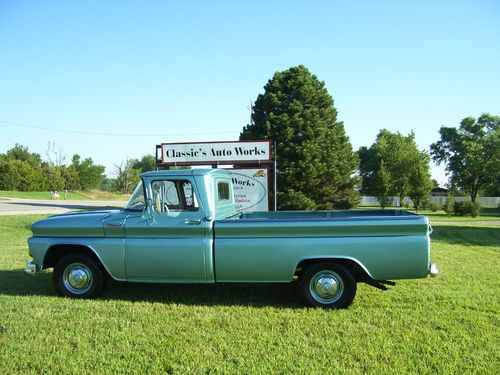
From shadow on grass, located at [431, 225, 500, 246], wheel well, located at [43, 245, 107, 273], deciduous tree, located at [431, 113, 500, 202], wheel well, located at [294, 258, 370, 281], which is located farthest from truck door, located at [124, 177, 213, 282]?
deciduous tree, located at [431, 113, 500, 202]

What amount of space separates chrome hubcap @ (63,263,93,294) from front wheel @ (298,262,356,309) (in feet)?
10.0

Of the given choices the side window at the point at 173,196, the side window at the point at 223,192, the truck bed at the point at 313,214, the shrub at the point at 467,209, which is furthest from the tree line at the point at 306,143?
the side window at the point at 173,196

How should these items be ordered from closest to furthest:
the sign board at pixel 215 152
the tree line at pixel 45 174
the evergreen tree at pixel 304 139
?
the sign board at pixel 215 152
the evergreen tree at pixel 304 139
the tree line at pixel 45 174

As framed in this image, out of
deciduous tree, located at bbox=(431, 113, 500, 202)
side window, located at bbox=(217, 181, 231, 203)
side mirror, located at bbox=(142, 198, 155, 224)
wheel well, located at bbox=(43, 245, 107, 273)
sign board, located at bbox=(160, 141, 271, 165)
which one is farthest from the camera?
deciduous tree, located at bbox=(431, 113, 500, 202)

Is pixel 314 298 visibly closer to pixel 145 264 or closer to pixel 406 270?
pixel 406 270

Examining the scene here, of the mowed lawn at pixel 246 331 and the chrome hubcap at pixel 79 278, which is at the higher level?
the chrome hubcap at pixel 79 278

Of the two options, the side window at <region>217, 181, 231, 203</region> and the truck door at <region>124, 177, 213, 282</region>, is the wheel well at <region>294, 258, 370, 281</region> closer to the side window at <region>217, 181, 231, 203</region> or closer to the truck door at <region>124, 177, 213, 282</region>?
the truck door at <region>124, 177, 213, 282</region>

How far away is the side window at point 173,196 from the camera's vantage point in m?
5.59

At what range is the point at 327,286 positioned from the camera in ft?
17.3

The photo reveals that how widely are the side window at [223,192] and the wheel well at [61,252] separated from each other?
2.00m

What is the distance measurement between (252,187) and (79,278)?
6.77 m

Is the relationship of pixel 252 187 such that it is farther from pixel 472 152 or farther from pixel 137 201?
pixel 472 152

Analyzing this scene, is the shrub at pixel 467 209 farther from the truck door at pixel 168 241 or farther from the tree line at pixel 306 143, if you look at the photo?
the truck door at pixel 168 241

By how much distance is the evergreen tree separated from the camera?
19.8 meters
